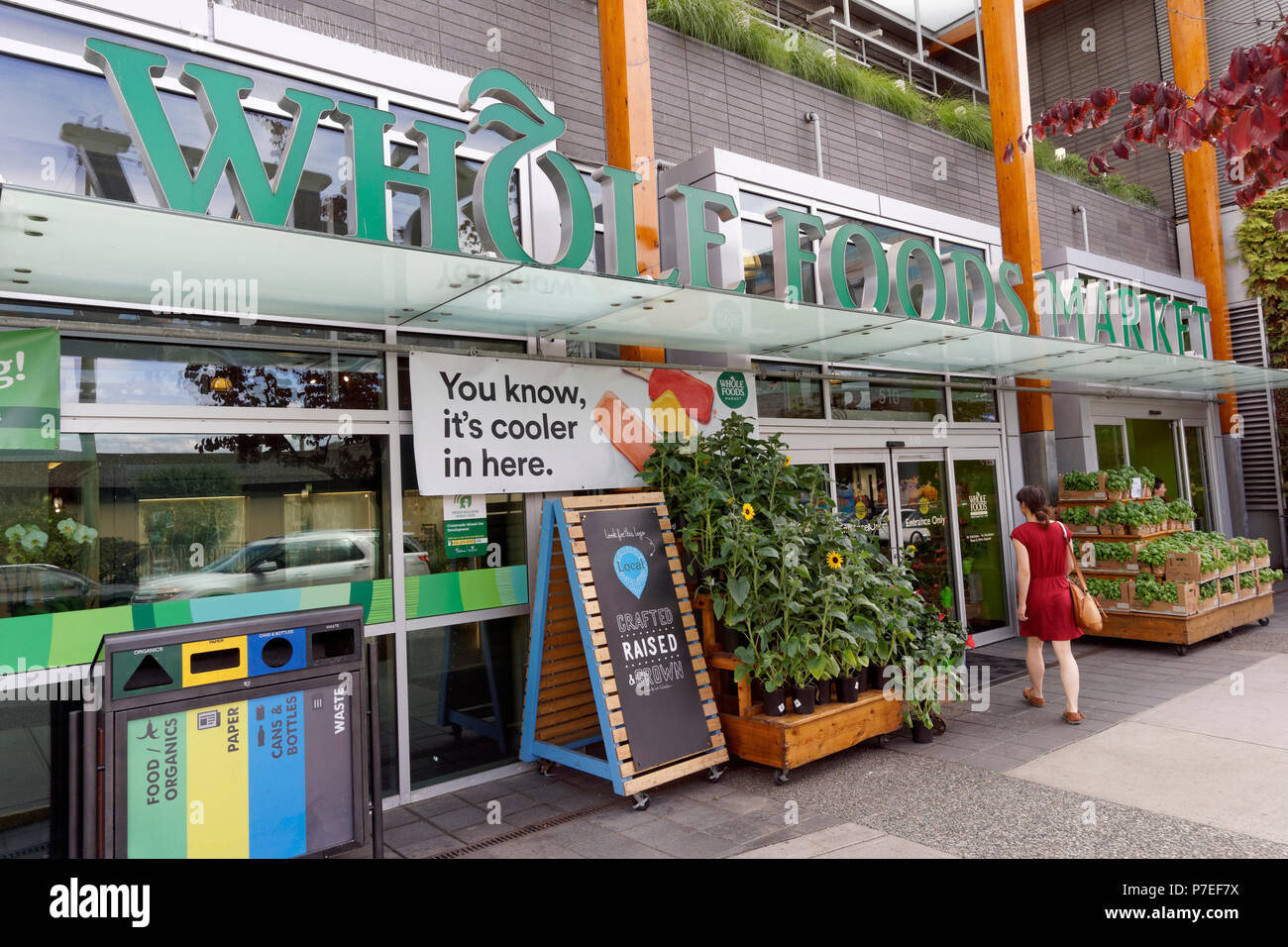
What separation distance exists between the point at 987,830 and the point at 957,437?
521cm

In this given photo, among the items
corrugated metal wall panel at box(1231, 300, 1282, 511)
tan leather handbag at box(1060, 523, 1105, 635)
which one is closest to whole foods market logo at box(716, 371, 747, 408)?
tan leather handbag at box(1060, 523, 1105, 635)

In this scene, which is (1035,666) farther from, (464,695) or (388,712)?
(388,712)

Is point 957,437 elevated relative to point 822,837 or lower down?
elevated

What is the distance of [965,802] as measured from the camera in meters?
4.29

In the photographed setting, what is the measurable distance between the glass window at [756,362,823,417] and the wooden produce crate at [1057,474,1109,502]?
11.2 ft

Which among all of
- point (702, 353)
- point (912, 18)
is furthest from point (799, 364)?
point (912, 18)

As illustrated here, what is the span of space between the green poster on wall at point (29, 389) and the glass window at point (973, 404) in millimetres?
7496

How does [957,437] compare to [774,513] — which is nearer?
[774,513]

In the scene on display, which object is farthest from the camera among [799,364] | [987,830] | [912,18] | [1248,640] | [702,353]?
[912,18]

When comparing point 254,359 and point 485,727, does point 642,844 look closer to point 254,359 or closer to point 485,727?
point 485,727

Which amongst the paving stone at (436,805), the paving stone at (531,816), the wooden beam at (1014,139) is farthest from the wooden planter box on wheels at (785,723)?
the wooden beam at (1014,139)

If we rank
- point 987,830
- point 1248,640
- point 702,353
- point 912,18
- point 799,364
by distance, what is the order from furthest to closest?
point 912,18 → point 1248,640 → point 799,364 → point 702,353 → point 987,830

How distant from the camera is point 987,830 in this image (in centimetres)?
392

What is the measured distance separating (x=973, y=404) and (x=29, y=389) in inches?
313
